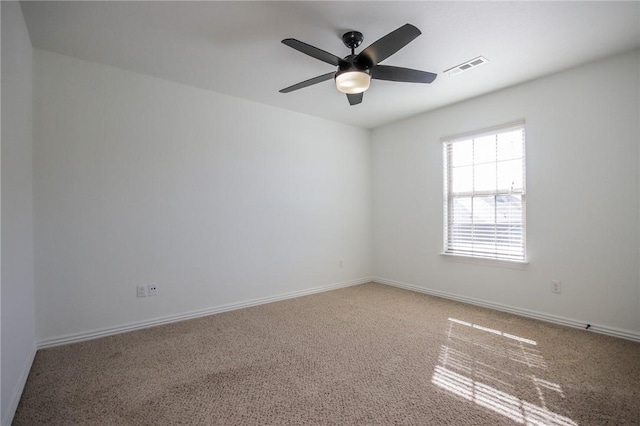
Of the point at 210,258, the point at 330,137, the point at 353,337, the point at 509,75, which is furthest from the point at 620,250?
the point at 210,258

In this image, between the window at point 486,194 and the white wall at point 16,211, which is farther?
the window at point 486,194

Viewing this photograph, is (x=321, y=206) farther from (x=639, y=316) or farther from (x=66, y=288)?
(x=639, y=316)

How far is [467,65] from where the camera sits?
9.11 ft

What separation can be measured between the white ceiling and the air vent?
6 centimetres

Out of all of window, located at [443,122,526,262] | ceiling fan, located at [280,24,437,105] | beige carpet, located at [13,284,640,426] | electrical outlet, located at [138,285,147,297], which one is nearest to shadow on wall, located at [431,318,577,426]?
beige carpet, located at [13,284,640,426]

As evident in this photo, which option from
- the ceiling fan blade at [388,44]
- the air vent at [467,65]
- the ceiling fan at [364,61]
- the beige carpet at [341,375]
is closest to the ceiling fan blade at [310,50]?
the ceiling fan at [364,61]

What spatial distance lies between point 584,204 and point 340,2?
2.82m

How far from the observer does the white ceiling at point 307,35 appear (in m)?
2.02

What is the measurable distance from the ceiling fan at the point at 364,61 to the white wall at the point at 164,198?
146cm

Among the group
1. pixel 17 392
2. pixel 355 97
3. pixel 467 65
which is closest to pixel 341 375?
Result: pixel 17 392

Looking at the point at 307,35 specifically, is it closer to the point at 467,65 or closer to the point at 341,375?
the point at 467,65

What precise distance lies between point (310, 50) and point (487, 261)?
3.02 meters

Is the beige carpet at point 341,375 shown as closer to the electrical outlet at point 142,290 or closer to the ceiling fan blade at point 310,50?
the electrical outlet at point 142,290

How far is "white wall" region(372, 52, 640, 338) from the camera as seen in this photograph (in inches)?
102
